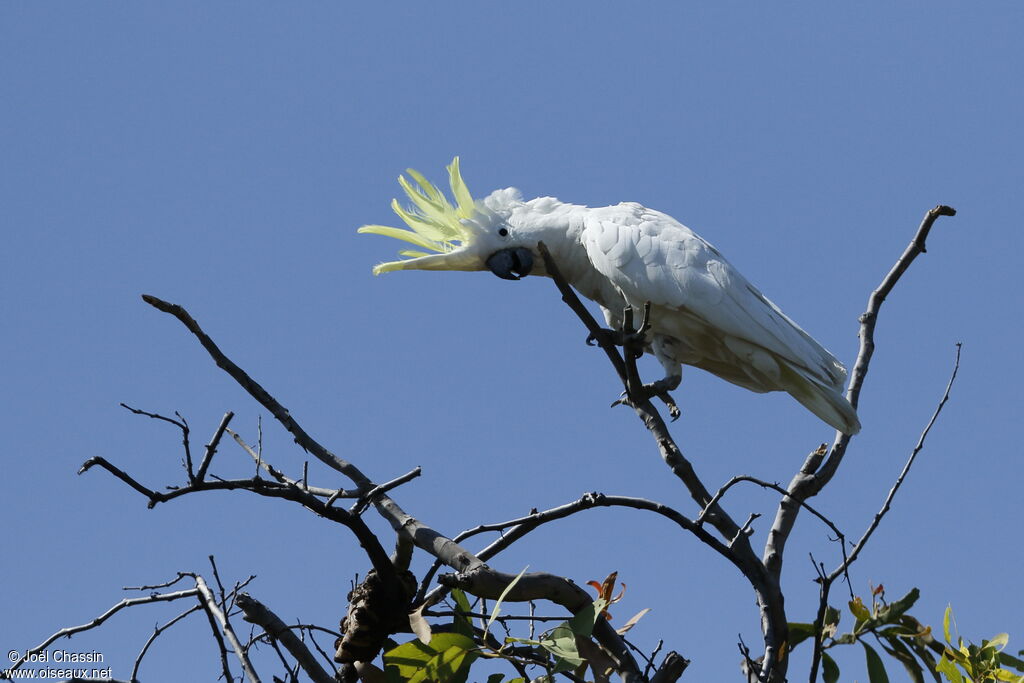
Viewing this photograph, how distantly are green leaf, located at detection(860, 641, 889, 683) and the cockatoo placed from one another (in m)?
1.17

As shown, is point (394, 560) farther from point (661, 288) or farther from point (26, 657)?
point (661, 288)

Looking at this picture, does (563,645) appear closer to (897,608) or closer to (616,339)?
(897,608)

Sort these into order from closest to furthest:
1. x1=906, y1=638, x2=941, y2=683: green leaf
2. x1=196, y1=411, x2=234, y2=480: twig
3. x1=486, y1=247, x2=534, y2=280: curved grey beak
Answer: x1=196, y1=411, x2=234, y2=480: twig → x1=906, y1=638, x2=941, y2=683: green leaf → x1=486, y1=247, x2=534, y2=280: curved grey beak

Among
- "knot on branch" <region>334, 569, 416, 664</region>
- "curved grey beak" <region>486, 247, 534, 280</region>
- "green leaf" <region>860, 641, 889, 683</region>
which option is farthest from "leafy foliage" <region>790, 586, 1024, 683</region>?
"curved grey beak" <region>486, 247, 534, 280</region>

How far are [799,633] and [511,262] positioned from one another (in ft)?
7.06

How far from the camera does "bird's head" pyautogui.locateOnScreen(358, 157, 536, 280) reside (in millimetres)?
4512

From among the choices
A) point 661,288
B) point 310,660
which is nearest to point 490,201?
point 661,288

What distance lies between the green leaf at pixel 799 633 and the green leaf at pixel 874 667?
0.15 metres

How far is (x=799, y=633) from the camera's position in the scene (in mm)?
2840

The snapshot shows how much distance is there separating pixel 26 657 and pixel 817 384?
275cm

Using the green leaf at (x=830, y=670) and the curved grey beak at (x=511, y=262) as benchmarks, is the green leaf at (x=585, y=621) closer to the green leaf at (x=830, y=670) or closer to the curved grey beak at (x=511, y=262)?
the green leaf at (x=830, y=670)

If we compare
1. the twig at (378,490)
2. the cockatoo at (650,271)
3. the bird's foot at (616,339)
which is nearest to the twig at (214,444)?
the twig at (378,490)

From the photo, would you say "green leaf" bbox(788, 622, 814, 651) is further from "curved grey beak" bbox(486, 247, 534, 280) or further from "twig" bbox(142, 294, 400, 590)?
"curved grey beak" bbox(486, 247, 534, 280)

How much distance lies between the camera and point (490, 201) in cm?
466
